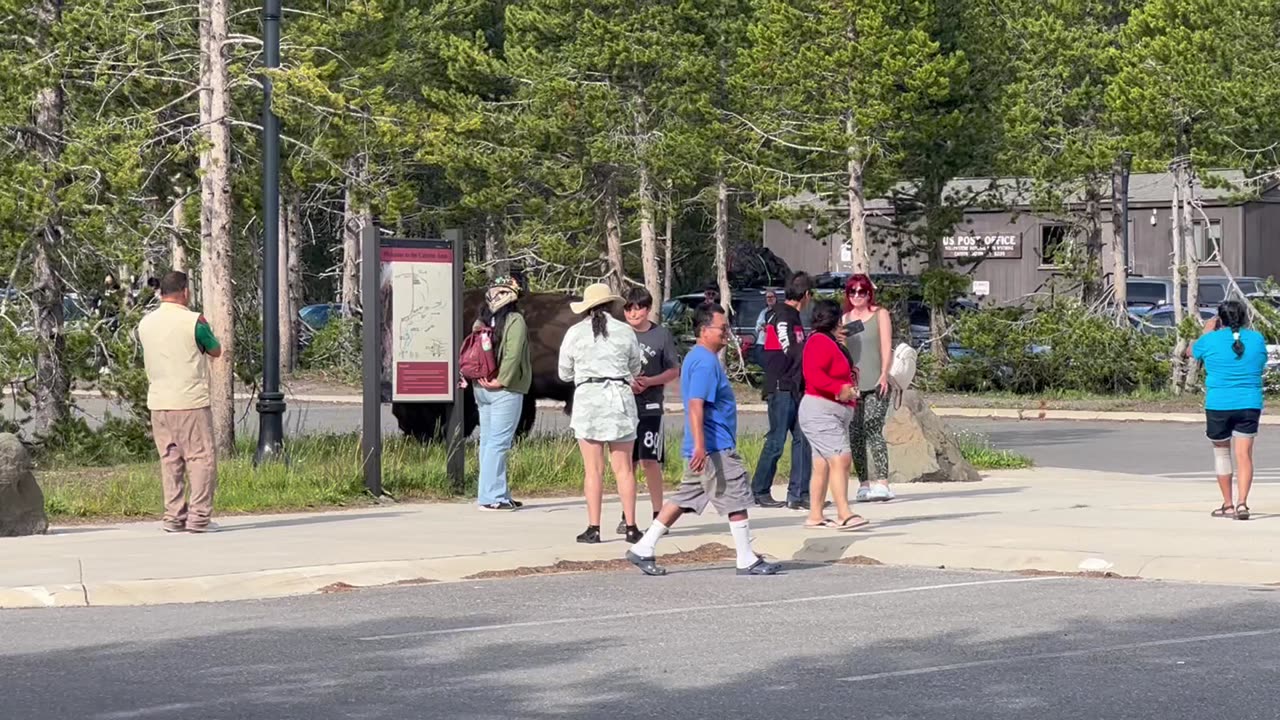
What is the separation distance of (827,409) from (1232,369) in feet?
10.6

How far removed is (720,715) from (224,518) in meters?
8.35

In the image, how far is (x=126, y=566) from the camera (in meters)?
12.4

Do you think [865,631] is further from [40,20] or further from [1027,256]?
[1027,256]

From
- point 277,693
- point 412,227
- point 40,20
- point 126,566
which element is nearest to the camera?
point 277,693

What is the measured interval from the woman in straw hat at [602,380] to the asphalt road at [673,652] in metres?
1.24

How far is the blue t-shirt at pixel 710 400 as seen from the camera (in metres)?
12.4

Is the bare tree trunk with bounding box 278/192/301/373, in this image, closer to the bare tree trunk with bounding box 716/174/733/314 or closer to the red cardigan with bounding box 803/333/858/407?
the bare tree trunk with bounding box 716/174/733/314

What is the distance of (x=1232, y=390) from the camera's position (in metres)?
15.2

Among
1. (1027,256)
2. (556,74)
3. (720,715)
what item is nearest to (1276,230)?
(1027,256)

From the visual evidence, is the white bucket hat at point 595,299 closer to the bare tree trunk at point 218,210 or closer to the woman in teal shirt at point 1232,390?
the woman in teal shirt at point 1232,390

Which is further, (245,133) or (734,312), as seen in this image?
(734,312)

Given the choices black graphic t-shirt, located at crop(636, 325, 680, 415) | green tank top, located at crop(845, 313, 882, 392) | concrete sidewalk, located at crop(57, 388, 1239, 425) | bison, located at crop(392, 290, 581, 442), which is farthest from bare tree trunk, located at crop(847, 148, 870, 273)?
black graphic t-shirt, located at crop(636, 325, 680, 415)

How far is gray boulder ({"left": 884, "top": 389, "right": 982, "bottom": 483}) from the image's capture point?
18.9m

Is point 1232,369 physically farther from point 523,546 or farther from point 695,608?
point 695,608
